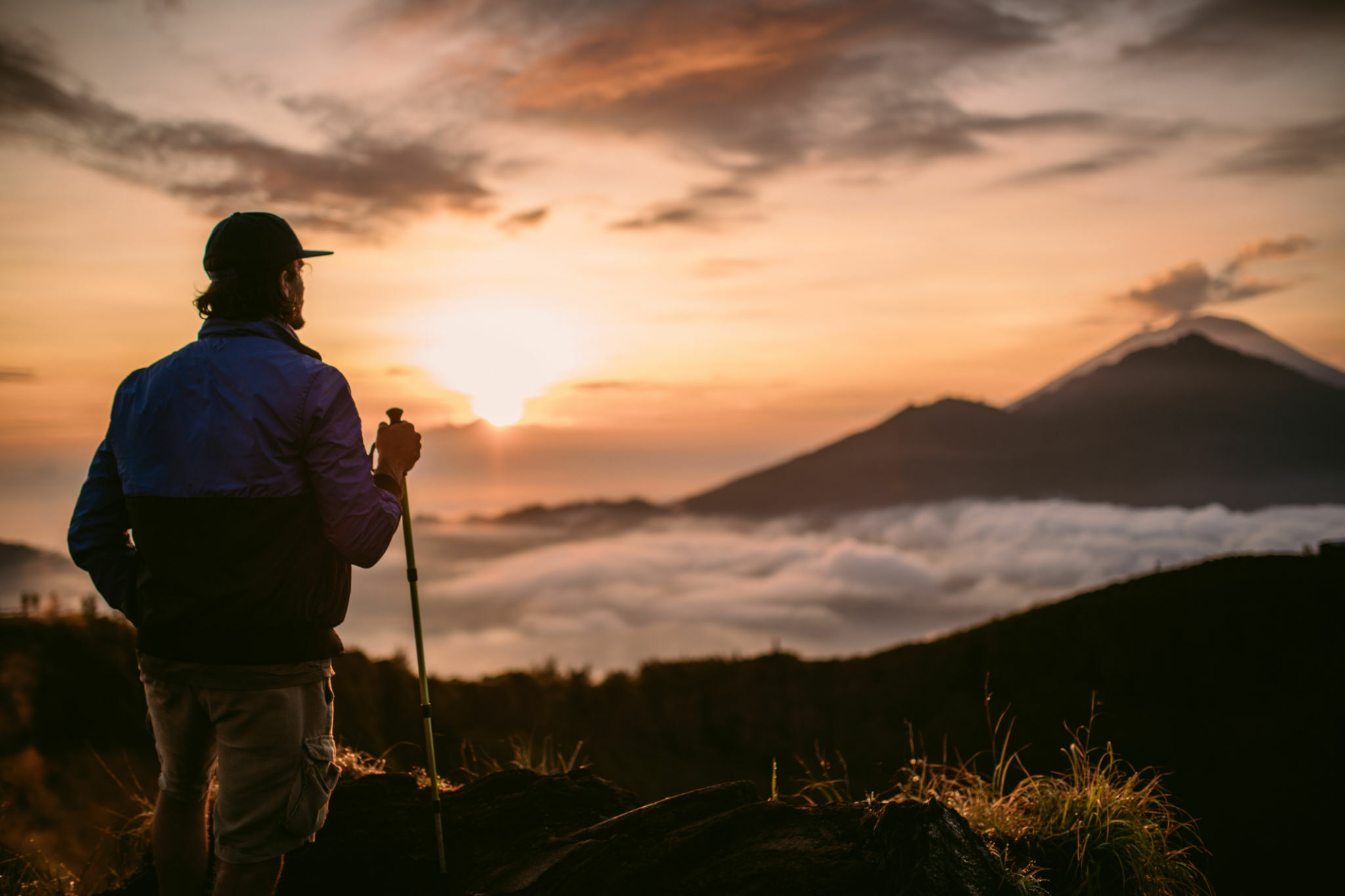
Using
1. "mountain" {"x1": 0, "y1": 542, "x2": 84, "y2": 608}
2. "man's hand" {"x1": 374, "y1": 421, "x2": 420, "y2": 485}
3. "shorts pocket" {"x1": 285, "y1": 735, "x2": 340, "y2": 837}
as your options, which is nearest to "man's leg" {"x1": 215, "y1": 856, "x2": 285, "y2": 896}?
"shorts pocket" {"x1": 285, "y1": 735, "x2": 340, "y2": 837}

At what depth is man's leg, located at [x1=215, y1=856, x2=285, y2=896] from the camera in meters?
2.64

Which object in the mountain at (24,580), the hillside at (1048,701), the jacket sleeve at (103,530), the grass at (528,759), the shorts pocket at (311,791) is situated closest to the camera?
the shorts pocket at (311,791)

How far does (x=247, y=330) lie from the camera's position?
273 cm

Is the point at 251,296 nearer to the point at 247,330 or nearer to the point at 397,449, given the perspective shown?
the point at 247,330

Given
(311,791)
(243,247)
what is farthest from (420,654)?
(243,247)

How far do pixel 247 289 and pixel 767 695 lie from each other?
33077 mm

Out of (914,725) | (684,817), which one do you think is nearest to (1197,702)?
(914,725)

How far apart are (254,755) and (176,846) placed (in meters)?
0.65

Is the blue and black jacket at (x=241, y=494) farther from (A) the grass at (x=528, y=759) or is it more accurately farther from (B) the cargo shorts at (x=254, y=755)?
(A) the grass at (x=528, y=759)

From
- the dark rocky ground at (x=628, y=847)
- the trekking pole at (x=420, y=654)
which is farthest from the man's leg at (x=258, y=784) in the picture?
the dark rocky ground at (x=628, y=847)

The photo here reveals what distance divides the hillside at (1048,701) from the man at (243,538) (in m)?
11.7

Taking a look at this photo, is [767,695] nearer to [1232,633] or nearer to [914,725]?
[914,725]

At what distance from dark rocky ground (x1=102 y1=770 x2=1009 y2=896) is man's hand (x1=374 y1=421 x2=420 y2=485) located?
1819 mm

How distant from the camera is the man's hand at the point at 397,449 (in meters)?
3.22
